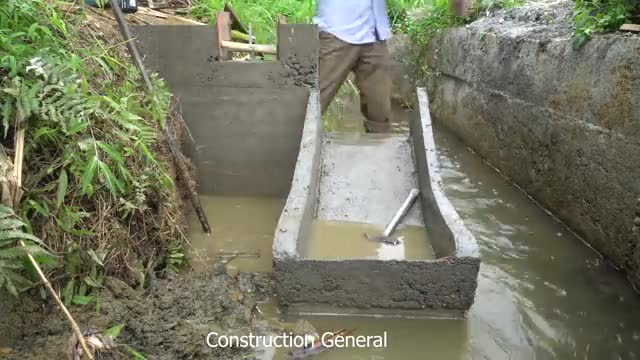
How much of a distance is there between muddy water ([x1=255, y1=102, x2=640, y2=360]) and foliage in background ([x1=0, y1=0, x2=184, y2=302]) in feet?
3.57

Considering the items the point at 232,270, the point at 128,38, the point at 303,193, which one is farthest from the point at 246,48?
the point at 232,270

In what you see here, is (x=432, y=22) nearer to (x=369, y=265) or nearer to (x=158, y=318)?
(x=369, y=265)

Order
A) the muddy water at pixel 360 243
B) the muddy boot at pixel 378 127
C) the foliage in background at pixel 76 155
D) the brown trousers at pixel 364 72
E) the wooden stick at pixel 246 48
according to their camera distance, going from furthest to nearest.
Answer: the muddy boot at pixel 378 127 → the brown trousers at pixel 364 72 → the wooden stick at pixel 246 48 → the muddy water at pixel 360 243 → the foliage in background at pixel 76 155

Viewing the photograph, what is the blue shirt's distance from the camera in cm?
463

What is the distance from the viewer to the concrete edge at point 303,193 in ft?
9.26

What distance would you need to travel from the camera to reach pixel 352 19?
15.4ft

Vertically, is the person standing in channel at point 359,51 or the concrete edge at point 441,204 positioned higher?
the person standing in channel at point 359,51

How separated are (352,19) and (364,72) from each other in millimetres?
522

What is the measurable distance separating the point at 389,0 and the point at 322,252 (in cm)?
725

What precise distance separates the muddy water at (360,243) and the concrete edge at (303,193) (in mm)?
118

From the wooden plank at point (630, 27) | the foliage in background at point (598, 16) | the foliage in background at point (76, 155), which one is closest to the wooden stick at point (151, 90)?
the foliage in background at point (76, 155)

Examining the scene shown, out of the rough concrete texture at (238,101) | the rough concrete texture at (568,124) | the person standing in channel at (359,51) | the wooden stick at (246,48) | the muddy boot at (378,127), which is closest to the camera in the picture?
the rough concrete texture at (568,124)

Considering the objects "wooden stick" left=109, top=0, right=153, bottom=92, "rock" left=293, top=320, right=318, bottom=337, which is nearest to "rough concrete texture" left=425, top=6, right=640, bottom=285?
"rock" left=293, top=320, right=318, bottom=337

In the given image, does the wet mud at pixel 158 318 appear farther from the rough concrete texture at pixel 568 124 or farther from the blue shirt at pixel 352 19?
the blue shirt at pixel 352 19
